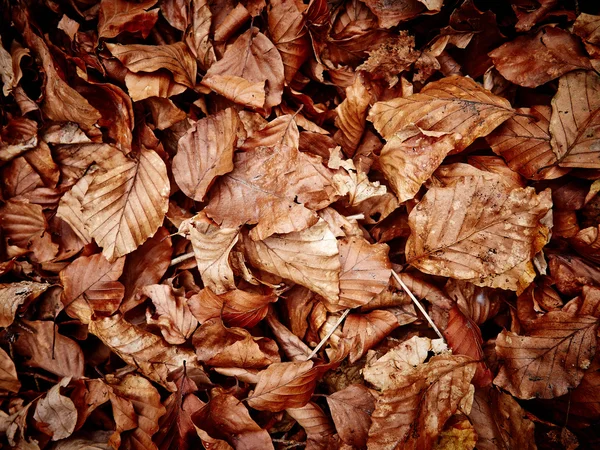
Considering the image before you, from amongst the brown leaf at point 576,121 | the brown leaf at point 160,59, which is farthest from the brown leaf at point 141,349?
the brown leaf at point 576,121

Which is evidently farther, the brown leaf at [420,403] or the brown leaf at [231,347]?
the brown leaf at [231,347]

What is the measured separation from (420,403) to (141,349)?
0.98 metres

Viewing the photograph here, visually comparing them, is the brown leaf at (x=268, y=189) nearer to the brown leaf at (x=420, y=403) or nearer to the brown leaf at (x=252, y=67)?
the brown leaf at (x=252, y=67)

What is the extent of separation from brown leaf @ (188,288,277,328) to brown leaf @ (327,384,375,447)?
1.28 ft

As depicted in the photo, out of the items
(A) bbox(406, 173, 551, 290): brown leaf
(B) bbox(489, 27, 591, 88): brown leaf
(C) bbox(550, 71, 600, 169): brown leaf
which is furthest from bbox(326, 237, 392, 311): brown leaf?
(B) bbox(489, 27, 591, 88): brown leaf

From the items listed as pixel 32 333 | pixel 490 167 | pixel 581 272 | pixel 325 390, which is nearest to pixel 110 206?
pixel 32 333

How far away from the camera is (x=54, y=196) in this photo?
160 cm

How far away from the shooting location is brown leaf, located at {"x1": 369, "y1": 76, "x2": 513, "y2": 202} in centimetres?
139

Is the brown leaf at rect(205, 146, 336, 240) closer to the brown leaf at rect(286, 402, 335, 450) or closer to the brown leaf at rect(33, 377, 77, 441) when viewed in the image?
the brown leaf at rect(286, 402, 335, 450)

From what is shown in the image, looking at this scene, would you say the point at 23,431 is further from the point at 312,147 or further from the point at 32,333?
the point at 312,147

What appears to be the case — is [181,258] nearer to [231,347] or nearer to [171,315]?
[171,315]

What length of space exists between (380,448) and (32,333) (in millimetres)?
1319

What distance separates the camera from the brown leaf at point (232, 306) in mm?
1402

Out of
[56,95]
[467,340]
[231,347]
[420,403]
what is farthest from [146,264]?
[467,340]
